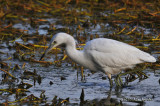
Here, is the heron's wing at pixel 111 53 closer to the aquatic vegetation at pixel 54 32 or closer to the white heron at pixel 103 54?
the white heron at pixel 103 54

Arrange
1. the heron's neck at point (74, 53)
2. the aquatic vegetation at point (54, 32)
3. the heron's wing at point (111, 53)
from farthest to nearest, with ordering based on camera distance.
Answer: the aquatic vegetation at point (54, 32)
the heron's wing at point (111, 53)
the heron's neck at point (74, 53)

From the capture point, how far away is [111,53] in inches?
287

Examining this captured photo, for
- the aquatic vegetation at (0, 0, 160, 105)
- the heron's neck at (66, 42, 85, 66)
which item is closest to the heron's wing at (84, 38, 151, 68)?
the heron's neck at (66, 42, 85, 66)

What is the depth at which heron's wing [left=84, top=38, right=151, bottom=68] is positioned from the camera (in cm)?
718

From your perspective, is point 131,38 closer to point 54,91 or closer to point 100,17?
point 100,17

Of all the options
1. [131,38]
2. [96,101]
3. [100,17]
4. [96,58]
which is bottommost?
[96,101]

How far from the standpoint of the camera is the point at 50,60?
9188mm

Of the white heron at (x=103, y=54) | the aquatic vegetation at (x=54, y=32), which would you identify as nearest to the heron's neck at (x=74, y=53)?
the white heron at (x=103, y=54)

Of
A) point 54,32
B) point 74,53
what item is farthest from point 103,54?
point 54,32

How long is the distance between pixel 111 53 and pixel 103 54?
0.16 m

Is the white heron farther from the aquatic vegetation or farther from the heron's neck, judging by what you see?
the aquatic vegetation

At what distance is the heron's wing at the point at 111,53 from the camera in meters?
7.18

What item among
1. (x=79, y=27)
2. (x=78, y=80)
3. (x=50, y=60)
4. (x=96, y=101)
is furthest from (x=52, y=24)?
(x=96, y=101)

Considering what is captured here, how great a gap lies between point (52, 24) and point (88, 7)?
271 cm
